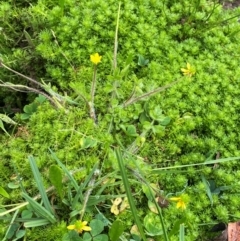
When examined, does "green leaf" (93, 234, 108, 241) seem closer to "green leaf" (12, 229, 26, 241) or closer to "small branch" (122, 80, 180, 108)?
"green leaf" (12, 229, 26, 241)

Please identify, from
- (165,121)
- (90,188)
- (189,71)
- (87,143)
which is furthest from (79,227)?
(189,71)

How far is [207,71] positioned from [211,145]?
0.42 m

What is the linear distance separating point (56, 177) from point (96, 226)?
291mm

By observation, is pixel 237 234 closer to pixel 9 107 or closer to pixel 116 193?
pixel 116 193

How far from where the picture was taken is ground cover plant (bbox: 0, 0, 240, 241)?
68.7 inches

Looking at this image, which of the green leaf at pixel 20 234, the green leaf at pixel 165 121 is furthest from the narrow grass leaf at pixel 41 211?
the green leaf at pixel 165 121

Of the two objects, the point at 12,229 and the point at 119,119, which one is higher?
the point at 119,119

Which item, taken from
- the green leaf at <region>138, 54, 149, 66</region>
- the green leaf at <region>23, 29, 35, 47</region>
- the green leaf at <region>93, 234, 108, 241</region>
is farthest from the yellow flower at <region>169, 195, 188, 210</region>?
the green leaf at <region>23, 29, 35, 47</region>

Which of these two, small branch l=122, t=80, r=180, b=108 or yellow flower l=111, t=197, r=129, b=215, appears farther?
small branch l=122, t=80, r=180, b=108

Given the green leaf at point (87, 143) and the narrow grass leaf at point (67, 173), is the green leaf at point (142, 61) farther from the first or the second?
the narrow grass leaf at point (67, 173)

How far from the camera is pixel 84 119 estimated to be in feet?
6.43

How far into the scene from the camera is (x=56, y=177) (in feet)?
5.16

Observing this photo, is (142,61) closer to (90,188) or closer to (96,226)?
(90,188)

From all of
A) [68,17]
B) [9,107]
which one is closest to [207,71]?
[68,17]
